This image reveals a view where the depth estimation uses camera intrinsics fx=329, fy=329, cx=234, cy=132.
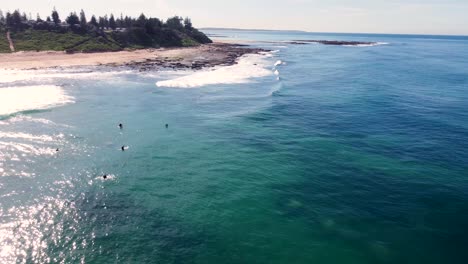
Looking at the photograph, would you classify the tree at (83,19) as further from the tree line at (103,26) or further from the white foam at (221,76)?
the white foam at (221,76)

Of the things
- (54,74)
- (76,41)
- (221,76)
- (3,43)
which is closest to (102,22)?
(76,41)

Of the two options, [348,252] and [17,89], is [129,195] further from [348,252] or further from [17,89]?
[17,89]

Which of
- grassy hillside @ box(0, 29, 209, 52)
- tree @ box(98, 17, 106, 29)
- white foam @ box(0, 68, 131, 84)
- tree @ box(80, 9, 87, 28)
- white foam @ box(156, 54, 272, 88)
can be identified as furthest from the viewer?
tree @ box(98, 17, 106, 29)

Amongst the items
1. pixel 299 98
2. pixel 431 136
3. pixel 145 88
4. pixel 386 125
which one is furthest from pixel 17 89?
pixel 431 136

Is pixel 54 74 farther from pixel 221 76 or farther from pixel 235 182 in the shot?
pixel 235 182

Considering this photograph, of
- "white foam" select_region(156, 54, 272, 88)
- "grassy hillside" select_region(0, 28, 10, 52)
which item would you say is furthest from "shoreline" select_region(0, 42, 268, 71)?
"white foam" select_region(156, 54, 272, 88)

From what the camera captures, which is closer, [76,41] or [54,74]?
[54,74]

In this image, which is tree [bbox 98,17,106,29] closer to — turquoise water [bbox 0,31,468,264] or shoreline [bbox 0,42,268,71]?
shoreline [bbox 0,42,268,71]
